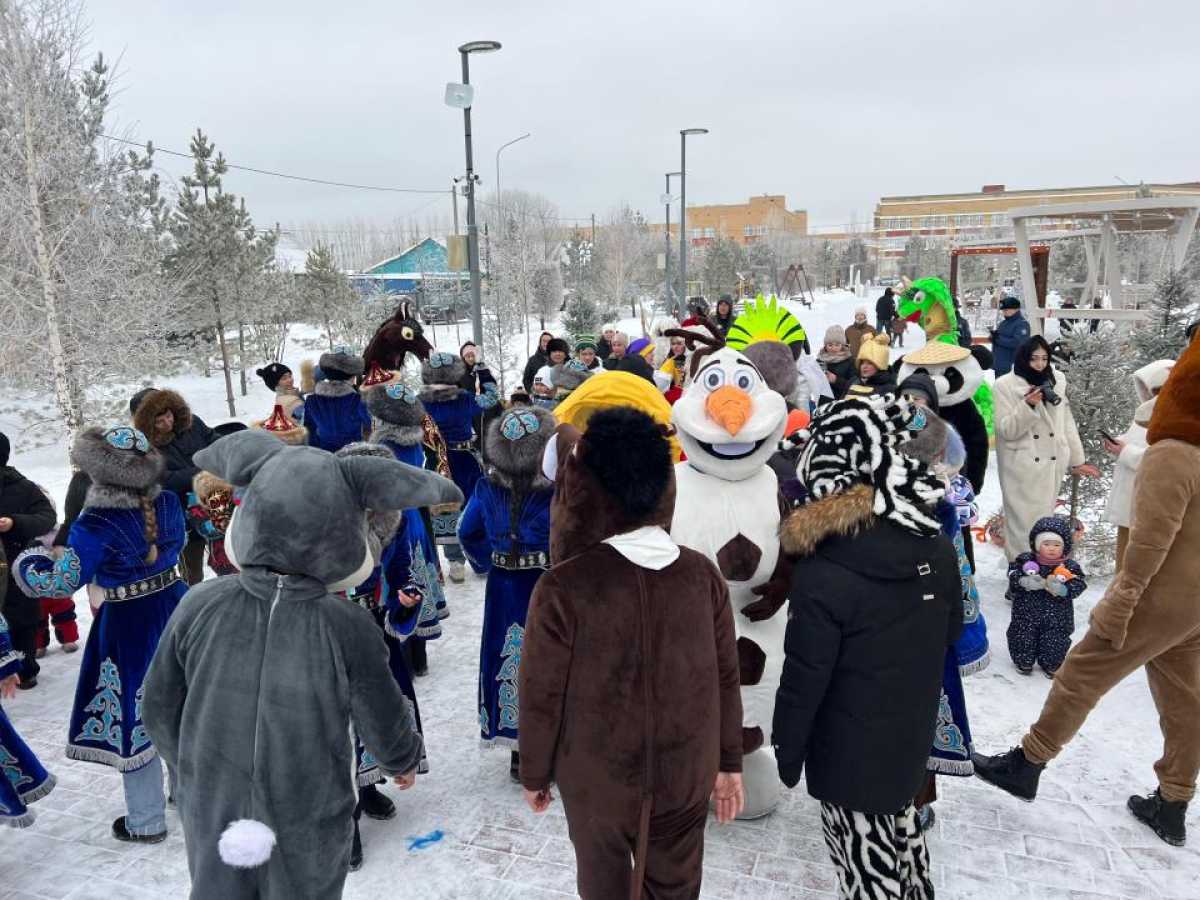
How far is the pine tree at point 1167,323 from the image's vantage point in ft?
21.2

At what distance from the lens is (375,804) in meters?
3.57

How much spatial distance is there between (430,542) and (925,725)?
3705 mm

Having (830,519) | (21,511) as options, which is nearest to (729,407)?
(830,519)

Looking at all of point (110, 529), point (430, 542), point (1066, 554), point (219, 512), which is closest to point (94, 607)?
point (110, 529)

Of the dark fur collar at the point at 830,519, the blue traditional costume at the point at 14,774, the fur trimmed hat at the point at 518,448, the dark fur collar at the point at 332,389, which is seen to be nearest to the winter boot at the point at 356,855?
the blue traditional costume at the point at 14,774

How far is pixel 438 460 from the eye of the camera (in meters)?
6.81

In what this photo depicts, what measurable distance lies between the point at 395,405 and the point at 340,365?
78 cm

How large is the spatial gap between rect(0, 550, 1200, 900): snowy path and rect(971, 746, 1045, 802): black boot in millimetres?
220

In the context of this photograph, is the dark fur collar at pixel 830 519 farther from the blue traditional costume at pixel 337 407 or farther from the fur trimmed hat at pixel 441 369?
the fur trimmed hat at pixel 441 369

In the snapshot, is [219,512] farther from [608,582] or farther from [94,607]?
[608,582]

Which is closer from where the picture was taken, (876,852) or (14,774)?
(876,852)

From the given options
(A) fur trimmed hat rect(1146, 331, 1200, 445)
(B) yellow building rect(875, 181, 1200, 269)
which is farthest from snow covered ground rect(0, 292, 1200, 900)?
(B) yellow building rect(875, 181, 1200, 269)

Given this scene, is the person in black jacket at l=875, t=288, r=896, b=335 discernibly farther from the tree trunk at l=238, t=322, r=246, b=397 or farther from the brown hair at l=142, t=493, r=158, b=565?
the brown hair at l=142, t=493, r=158, b=565

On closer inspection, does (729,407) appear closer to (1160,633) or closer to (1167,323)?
(1160,633)
